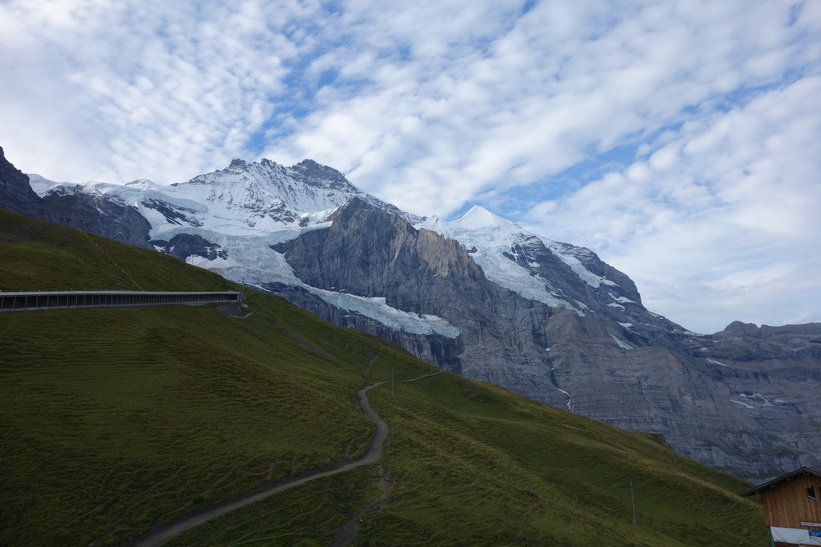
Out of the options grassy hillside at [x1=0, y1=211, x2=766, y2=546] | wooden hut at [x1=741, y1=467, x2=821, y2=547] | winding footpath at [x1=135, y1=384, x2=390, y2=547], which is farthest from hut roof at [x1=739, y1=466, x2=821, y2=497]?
winding footpath at [x1=135, y1=384, x2=390, y2=547]

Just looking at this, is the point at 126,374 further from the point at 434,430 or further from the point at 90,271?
the point at 90,271

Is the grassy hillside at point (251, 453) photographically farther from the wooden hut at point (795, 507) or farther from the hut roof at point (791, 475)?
the hut roof at point (791, 475)

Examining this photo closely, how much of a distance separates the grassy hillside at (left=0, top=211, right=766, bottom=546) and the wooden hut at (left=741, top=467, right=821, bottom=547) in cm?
1270

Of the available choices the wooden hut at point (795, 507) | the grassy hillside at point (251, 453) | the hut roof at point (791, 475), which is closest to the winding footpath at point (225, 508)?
the grassy hillside at point (251, 453)

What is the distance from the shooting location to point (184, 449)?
43.0 meters

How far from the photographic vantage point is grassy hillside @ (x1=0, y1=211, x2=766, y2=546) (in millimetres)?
35844

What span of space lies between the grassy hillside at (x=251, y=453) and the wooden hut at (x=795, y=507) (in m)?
12.7

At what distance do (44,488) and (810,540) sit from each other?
47.5m

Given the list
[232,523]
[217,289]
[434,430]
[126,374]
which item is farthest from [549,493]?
[217,289]

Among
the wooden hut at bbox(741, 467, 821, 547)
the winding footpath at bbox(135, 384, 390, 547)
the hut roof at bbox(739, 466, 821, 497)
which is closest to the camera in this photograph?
the winding footpath at bbox(135, 384, 390, 547)

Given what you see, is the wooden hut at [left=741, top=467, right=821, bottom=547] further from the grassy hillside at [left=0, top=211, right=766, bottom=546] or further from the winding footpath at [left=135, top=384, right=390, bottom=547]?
the winding footpath at [left=135, top=384, right=390, bottom=547]

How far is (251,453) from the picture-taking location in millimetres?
45250

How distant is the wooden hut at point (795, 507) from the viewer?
35.8 m

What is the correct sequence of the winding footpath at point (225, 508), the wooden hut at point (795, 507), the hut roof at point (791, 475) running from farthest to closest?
the wooden hut at point (795, 507) < the hut roof at point (791, 475) < the winding footpath at point (225, 508)
